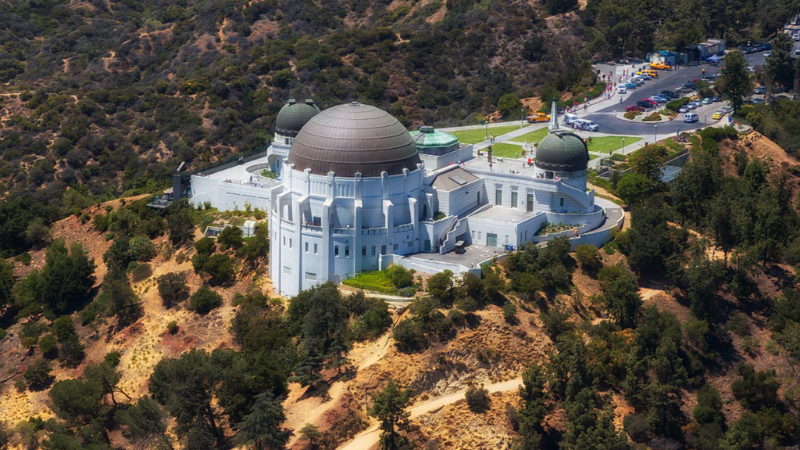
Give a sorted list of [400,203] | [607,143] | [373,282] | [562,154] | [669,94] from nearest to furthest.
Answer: [373,282]
[400,203]
[562,154]
[607,143]
[669,94]

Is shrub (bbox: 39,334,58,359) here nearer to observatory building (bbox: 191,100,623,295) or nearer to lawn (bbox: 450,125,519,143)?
observatory building (bbox: 191,100,623,295)

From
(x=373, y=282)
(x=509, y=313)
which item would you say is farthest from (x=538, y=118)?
(x=509, y=313)

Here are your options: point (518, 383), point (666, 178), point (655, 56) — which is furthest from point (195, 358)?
point (655, 56)

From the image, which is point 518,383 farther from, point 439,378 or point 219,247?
point 219,247

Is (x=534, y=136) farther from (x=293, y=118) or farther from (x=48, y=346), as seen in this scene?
(x=48, y=346)

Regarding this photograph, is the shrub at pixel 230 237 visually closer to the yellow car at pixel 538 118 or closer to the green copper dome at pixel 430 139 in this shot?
the green copper dome at pixel 430 139

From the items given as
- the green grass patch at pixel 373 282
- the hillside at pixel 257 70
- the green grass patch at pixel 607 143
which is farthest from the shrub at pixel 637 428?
the hillside at pixel 257 70

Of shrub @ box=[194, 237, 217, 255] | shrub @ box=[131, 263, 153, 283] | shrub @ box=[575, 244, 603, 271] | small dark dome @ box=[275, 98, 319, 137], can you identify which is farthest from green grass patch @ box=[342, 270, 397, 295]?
small dark dome @ box=[275, 98, 319, 137]
